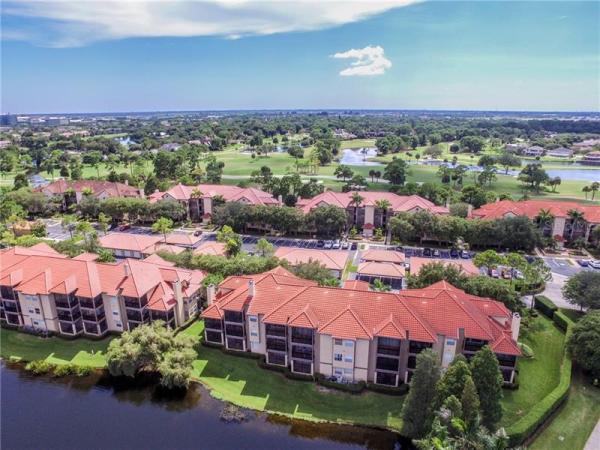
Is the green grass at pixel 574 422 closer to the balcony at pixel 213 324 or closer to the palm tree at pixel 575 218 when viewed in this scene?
the balcony at pixel 213 324

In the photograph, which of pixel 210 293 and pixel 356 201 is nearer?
pixel 210 293

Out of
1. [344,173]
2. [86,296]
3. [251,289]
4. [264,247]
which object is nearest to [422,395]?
[251,289]

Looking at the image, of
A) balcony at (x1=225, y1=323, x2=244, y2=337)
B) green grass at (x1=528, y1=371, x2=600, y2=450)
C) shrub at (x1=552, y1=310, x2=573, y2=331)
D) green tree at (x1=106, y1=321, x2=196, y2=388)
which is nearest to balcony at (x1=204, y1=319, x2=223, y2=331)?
balcony at (x1=225, y1=323, x2=244, y2=337)

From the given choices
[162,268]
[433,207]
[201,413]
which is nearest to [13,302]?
[162,268]

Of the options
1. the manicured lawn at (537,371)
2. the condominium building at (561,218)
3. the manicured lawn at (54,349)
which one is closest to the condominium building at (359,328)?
the manicured lawn at (537,371)

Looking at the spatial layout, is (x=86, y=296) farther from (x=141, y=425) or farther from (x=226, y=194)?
(x=226, y=194)

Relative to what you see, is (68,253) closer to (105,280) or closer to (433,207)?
(105,280)
